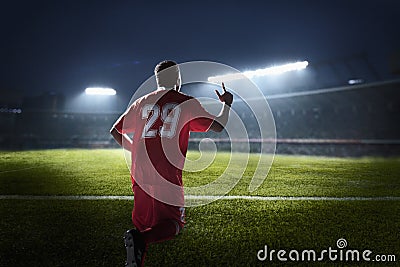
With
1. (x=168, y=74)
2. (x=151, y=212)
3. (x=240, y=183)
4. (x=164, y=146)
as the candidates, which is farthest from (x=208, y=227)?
(x=240, y=183)

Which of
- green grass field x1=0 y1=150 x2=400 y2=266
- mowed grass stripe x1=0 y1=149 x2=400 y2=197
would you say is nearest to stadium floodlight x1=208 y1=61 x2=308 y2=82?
mowed grass stripe x1=0 y1=149 x2=400 y2=197

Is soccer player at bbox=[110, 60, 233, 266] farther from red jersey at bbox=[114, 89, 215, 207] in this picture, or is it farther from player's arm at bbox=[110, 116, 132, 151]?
player's arm at bbox=[110, 116, 132, 151]

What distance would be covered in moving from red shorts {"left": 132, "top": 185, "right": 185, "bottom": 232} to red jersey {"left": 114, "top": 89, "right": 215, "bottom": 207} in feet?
0.13

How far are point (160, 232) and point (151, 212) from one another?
194mm

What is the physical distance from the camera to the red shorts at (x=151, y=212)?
241cm

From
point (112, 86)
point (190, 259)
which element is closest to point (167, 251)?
point (190, 259)

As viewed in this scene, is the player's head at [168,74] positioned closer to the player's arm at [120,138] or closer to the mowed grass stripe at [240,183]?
the player's arm at [120,138]

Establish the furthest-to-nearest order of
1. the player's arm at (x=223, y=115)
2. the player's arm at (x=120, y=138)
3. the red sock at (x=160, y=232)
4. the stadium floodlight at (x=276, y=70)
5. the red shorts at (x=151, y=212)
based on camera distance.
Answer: the stadium floodlight at (x=276, y=70) → the player's arm at (x=120, y=138) → the player's arm at (x=223, y=115) → the red shorts at (x=151, y=212) → the red sock at (x=160, y=232)

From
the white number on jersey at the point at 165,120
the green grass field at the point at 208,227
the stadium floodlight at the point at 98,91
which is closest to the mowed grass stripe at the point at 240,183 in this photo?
the green grass field at the point at 208,227

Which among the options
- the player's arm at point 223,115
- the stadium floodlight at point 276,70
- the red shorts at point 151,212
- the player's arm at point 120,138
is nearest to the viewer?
the red shorts at point 151,212

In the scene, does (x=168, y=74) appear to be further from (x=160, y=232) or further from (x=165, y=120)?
(x=160, y=232)

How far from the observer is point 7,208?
4.59 m

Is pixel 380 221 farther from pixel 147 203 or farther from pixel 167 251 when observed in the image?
pixel 147 203

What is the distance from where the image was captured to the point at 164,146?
2465 millimetres
